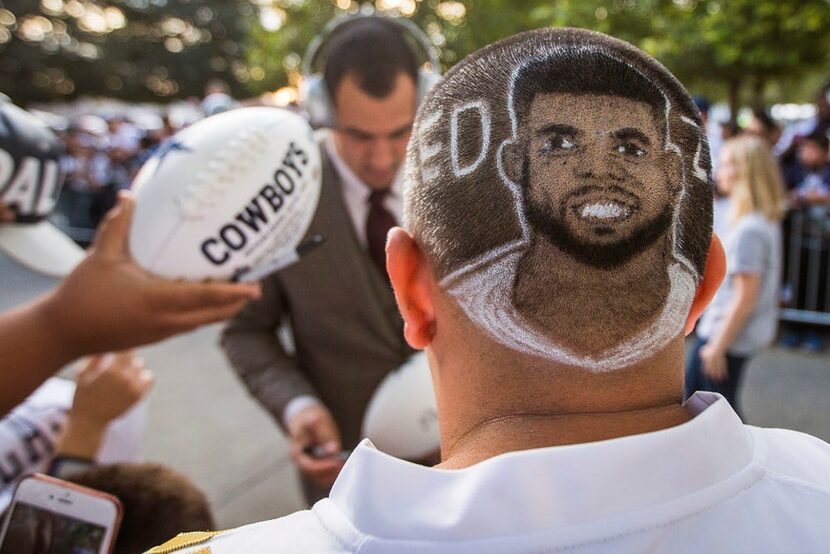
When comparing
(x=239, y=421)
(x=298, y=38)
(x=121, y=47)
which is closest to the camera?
(x=239, y=421)

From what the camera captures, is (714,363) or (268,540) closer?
(268,540)

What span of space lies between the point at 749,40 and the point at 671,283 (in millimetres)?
12004

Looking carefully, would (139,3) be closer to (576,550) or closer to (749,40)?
(749,40)

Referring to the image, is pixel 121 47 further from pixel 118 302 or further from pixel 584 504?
pixel 584 504

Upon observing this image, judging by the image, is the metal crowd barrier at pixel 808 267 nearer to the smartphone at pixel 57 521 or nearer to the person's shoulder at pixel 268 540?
the smartphone at pixel 57 521

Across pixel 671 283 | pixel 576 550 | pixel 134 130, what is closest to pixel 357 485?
pixel 576 550

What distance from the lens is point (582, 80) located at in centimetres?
96

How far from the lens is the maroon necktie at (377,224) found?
232 centimetres

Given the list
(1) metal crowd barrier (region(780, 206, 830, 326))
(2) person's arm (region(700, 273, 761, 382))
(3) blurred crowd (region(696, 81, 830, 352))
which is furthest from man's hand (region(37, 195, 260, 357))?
(1) metal crowd barrier (region(780, 206, 830, 326))

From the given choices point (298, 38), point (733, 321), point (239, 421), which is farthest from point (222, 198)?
point (298, 38)

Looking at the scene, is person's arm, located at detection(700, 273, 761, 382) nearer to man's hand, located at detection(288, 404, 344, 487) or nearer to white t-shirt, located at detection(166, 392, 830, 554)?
man's hand, located at detection(288, 404, 344, 487)

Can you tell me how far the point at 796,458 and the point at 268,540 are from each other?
66 cm

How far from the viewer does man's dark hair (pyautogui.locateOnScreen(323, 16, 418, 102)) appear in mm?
2213

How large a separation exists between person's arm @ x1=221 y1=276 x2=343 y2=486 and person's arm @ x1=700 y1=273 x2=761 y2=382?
2.18m
